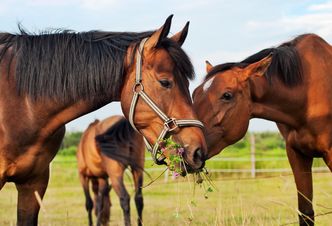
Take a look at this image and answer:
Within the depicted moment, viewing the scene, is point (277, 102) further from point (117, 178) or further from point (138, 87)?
point (117, 178)

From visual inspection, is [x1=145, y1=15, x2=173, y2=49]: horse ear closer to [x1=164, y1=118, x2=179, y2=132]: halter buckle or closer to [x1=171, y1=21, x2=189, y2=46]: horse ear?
[x1=171, y1=21, x2=189, y2=46]: horse ear

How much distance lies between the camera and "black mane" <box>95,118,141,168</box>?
436 inches

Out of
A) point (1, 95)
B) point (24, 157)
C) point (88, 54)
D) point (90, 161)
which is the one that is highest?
point (88, 54)

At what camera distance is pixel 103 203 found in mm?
11383

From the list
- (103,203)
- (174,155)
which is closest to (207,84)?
(174,155)

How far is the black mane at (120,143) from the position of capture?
11.1m

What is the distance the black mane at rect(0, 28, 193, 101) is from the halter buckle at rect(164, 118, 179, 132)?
0.37 m

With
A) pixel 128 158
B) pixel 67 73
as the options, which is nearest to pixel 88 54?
pixel 67 73

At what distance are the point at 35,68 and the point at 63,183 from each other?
18.0 meters

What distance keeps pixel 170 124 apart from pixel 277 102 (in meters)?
2.10

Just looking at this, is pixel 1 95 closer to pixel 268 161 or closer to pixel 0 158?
pixel 0 158

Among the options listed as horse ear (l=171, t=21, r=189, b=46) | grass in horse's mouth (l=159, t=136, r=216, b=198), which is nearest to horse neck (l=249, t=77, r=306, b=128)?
horse ear (l=171, t=21, r=189, b=46)

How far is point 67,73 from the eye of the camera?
4.35 metres

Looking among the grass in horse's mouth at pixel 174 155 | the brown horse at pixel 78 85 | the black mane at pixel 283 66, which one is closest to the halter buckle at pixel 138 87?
the brown horse at pixel 78 85
